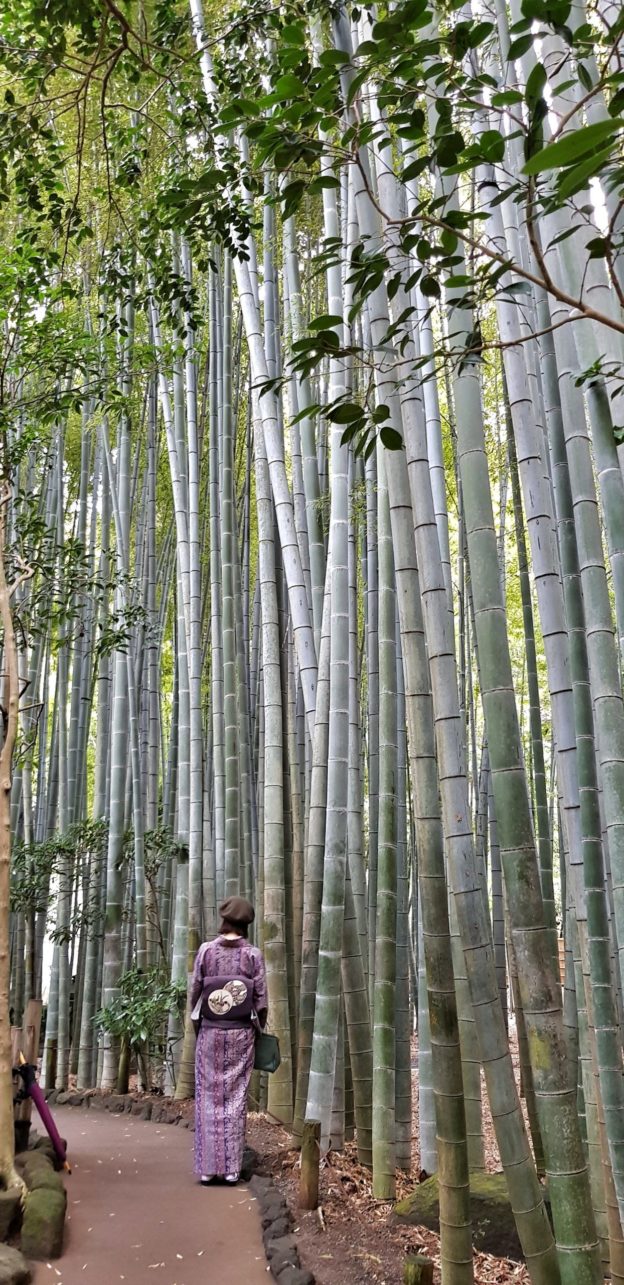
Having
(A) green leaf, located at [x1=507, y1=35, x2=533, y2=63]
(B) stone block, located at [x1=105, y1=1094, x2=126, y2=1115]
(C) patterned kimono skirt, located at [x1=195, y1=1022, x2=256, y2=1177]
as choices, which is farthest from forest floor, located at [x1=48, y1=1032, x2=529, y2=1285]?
(A) green leaf, located at [x1=507, y1=35, x2=533, y2=63]

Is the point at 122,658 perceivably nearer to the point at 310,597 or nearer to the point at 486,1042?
the point at 310,597

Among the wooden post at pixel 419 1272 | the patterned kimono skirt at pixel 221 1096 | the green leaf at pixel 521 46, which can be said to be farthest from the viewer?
the patterned kimono skirt at pixel 221 1096

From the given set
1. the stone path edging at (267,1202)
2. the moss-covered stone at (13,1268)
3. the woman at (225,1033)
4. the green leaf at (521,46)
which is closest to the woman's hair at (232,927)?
the woman at (225,1033)

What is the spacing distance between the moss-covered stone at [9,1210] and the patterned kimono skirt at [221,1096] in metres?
0.81

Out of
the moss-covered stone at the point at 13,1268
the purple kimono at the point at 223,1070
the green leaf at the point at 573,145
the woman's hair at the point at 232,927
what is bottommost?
the moss-covered stone at the point at 13,1268

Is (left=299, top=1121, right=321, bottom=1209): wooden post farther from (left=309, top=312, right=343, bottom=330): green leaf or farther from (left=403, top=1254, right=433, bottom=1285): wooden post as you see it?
(left=309, top=312, right=343, bottom=330): green leaf

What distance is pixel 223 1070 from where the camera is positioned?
357 cm

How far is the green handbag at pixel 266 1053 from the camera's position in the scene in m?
3.57

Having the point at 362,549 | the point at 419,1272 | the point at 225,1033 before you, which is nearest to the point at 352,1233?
the point at 225,1033

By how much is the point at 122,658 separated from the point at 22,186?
11.4 ft

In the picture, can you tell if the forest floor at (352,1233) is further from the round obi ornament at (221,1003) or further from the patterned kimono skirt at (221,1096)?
the round obi ornament at (221,1003)

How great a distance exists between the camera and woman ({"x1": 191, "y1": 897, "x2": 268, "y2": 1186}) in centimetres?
346

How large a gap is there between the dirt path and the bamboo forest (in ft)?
1.11

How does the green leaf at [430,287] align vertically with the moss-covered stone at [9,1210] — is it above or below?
above
